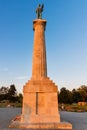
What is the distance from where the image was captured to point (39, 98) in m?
15.2

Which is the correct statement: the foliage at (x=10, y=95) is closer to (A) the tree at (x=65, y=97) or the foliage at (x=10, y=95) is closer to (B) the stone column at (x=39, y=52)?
(A) the tree at (x=65, y=97)

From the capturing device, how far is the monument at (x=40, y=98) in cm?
1451

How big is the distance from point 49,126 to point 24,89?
3.77 m

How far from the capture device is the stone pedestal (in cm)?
1456

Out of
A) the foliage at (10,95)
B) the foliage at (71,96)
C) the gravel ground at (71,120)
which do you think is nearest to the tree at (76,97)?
the foliage at (71,96)

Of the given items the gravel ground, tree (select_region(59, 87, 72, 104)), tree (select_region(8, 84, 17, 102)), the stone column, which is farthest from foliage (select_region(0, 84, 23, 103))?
the stone column

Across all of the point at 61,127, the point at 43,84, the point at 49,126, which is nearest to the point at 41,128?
the point at 49,126

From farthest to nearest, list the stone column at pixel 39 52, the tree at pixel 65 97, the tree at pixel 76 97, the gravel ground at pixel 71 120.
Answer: the tree at pixel 76 97, the tree at pixel 65 97, the stone column at pixel 39 52, the gravel ground at pixel 71 120

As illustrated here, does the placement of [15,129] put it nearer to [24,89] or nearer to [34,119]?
[34,119]

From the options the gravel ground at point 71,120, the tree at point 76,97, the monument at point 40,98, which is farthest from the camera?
the tree at point 76,97

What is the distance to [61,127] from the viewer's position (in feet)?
→ 44.1

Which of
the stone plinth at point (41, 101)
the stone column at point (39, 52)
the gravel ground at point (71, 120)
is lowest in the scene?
the gravel ground at point (71, 120)

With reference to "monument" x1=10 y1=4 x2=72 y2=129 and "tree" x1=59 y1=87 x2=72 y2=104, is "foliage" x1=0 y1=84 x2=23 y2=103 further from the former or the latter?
"monument" x1=10 y1=4 x2=72 y2=129

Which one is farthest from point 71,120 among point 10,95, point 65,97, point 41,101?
point 10,95
